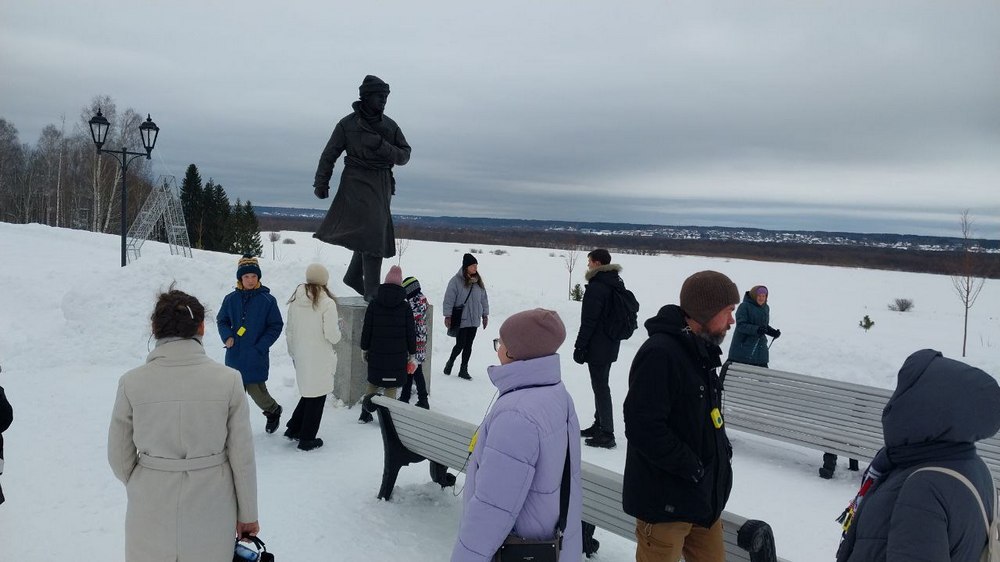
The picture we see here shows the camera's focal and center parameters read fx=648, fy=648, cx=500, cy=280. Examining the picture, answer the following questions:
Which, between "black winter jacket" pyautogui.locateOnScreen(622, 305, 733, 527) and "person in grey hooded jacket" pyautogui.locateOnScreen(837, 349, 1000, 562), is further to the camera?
"black winter jacket" pyautogui.locateOnScreen(622, 305, 733, 527)

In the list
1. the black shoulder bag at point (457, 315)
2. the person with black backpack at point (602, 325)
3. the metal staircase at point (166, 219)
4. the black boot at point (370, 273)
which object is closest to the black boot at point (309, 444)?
the black boot at point (370, 273)

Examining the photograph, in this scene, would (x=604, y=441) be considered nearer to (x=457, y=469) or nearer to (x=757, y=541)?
(x=457, y=469)

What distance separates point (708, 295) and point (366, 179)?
5.38 metres

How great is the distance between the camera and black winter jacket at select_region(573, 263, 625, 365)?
6.16 meters

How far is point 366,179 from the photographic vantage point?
7438 millimetres

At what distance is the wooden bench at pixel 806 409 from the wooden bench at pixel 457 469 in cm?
331

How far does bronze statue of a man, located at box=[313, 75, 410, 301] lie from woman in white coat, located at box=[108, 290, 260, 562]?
473 centimetres

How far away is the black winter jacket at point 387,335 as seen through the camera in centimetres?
625

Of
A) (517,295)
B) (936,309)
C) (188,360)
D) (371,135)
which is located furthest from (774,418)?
(936,309)

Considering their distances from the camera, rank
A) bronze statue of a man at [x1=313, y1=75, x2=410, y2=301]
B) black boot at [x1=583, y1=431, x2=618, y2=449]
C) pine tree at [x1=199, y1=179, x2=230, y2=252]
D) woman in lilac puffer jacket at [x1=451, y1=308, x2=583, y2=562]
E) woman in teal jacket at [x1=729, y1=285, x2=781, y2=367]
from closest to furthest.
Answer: woman in lilac puffer jacket at [x1=451, y1=308, x2=583, y2=562], black boot at [x1=583, y1=431, x2=618, y2=449], bronze statue of a man at [x1=313, y1=75, x2=410, y2=301], woman in teal jacket at [x1=729, y1=285, x2=781, y2=367], pine tree at [x1=199, y1=179, x2=230, y2=252]

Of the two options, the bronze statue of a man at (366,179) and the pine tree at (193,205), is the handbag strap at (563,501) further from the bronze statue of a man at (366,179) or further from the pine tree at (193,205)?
the pine tree at (193,205)

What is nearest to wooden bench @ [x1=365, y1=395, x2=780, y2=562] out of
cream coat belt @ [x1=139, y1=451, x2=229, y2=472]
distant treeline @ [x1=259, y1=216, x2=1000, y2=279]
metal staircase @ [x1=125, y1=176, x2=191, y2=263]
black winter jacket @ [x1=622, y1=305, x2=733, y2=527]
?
black winter jacket @ [x1=622, y1=305, x2=733, y2=527]

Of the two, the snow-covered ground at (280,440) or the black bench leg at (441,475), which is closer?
the snow-covered ground at (280,440)

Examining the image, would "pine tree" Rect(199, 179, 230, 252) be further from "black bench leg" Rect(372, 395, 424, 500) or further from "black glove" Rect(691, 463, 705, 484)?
"black glove" Rect(691, 463, 705, 484)
